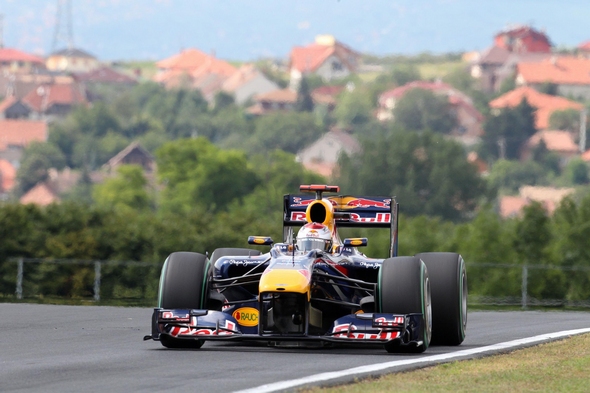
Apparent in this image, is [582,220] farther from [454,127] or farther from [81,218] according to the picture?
[454,127]

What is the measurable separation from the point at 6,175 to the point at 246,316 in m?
172

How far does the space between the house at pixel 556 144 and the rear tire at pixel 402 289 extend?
16779 centimetres

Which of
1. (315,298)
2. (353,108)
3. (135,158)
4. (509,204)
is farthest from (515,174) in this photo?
(315,298)

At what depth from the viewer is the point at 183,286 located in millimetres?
14312

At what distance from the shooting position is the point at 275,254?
48.5ft

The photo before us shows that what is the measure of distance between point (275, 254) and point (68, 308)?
7.47 metres

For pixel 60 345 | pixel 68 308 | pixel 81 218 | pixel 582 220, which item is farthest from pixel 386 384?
pixel 582 220

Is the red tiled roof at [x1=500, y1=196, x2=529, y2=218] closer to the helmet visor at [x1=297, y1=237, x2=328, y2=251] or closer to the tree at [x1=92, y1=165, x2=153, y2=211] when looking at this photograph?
the tree at [x1=92, y1=165, x2=153, y2=211]

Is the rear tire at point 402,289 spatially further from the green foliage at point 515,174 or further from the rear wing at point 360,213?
the green foliage at point 515,174

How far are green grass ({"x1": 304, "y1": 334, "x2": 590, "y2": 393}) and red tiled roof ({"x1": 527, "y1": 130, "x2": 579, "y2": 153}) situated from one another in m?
170

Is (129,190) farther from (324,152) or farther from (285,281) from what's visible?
(285,281)

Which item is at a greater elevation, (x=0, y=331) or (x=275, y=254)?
(x=275, y=254)

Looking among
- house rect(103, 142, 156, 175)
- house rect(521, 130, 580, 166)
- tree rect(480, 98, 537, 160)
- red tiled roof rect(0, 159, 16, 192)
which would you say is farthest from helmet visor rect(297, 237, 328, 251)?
house rect(521, 130, 580, 166)

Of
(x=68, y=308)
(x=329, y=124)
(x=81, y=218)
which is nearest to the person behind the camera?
(x=68, y=308)
